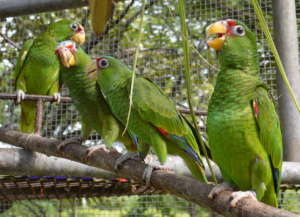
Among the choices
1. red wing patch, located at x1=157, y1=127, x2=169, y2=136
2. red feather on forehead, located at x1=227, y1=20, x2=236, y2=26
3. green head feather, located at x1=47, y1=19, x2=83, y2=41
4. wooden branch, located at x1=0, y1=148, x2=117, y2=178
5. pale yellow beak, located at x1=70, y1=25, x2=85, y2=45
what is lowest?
wooden branch, located at x1=0, y1=148, x2=117, y2=178

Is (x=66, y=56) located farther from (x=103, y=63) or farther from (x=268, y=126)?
(x=268, y=126)

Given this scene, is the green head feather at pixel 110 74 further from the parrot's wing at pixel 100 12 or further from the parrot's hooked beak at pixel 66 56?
the parrot's wing at pixel 100 12

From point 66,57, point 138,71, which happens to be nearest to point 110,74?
point 66,57

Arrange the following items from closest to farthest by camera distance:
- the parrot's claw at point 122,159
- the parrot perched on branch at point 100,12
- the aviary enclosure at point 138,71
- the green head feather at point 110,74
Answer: the parrot perched on branch at point 100,12 → the parrot's claw at point 122,159 → the green head feather at point 110,74 → the aviary enclosure at point 138,71

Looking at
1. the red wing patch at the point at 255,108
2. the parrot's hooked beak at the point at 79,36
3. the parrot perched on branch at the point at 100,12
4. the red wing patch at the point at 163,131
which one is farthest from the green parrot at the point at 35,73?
the parrot perched on branch at the point at 100,12

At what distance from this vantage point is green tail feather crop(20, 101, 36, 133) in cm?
182

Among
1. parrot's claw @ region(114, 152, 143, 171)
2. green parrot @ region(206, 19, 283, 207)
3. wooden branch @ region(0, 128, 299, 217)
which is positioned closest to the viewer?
wooden branch @ region(0, 128, 299, 217)

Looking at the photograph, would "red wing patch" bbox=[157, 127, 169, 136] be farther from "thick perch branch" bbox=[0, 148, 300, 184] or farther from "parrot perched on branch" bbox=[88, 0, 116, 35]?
"parrot perched on branch" bbox=[88, 0, 116, 35]

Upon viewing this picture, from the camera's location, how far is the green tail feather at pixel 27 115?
71.6 inches

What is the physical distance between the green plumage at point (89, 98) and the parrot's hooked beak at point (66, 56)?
2cm

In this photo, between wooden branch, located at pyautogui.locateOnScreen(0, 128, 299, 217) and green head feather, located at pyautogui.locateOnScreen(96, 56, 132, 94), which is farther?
green head feather, located at pyautogui.locateOnScreen(96, 56, 132, 94)

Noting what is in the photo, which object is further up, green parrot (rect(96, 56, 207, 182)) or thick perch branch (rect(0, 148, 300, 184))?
green parrot (rect(96, 56, 207, 182))

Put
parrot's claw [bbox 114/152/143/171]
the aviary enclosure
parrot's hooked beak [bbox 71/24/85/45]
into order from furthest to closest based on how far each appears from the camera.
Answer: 1. parrot's hooked beak [bbox 71/24/85/45]
2. the aviary enclosure
3. parrot's claw [bbox 114/152/143/171]

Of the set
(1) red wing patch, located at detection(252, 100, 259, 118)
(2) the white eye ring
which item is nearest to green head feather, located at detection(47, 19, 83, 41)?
(2) the white eye ring
